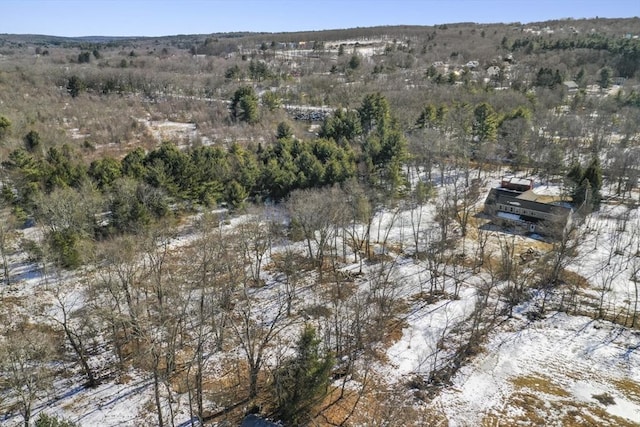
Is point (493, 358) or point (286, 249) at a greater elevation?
point (286, 249)

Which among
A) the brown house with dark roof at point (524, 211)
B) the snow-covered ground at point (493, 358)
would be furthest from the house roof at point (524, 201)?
the snow-covered ground at point (493, 358)

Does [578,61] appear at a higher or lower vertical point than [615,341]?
higher

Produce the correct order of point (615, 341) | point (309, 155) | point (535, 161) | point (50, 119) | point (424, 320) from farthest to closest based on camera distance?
point (50, 119), point (535, 161), point (309, 155), point (424, 320), point (615, 341)

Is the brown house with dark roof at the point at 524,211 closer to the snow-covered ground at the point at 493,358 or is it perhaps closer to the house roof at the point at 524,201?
the house roof at the point at 524,201

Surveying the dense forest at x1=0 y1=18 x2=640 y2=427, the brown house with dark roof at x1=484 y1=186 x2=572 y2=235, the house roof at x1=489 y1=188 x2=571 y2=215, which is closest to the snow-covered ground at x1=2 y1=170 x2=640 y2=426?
the dense forest at x1=0 y1=18 x2=640 y2=427

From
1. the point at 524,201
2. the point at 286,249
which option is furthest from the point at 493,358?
the point at 524,201

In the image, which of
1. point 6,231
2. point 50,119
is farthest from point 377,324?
point 50,119

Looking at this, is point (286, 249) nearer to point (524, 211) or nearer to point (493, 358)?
point (493, 358)

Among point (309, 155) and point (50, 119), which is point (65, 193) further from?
point (50, 119)
